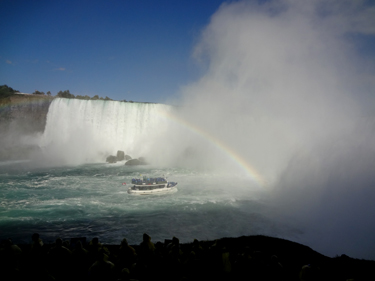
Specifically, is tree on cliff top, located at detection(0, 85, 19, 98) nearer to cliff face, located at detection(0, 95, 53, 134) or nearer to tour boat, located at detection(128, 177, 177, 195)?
cliff face, located at detection(0, 95, 53, 134)

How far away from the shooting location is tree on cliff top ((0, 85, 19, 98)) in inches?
1681

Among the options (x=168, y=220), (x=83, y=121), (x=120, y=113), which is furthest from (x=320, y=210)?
(x=83, y=121)

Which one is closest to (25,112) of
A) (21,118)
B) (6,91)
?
(21,118)

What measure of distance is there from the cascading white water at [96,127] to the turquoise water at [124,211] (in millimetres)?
14726

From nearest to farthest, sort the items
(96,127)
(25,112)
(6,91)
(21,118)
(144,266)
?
1. (144,266)
2. (96,127)
3. (21,118)
4. (25,112)
5. (6,91)

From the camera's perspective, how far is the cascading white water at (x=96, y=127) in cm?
3638

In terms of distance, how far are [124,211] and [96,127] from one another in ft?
85.2

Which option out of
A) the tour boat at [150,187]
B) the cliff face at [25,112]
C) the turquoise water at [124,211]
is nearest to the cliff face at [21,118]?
the cliff face at [25,112]

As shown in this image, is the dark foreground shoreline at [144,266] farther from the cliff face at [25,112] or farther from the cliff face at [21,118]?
the cliff face at [25,112]

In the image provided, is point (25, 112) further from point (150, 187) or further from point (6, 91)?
point (150, 187)

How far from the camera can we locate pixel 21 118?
138 feet

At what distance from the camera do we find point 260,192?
1941cm

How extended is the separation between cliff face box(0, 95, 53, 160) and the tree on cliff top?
3.49ft

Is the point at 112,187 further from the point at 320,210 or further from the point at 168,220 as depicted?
the point at 320,210
